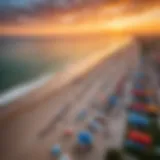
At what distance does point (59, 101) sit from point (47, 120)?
0.07 meters

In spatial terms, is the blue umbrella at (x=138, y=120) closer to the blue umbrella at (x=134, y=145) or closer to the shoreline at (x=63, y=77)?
the blue umbrella at (x=134, y=145)

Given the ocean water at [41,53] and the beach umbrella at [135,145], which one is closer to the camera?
the beach umbrella at [135,145]

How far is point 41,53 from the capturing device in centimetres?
106

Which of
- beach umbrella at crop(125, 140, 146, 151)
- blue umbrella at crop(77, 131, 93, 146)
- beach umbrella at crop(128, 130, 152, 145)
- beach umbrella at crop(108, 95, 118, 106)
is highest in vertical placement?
beach umbrella at crop(108, 95, 118, 106)

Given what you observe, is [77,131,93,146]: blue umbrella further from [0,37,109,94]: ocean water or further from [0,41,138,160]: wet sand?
[0,37,109,94]: ocean water

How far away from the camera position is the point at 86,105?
3.37ft

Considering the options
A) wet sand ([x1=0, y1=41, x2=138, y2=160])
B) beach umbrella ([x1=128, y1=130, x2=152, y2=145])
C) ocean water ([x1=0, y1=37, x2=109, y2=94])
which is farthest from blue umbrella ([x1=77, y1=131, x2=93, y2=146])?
ocean water ([x1=0, y1=37, x2=109, y2=94])

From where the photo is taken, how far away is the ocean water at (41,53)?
105cm

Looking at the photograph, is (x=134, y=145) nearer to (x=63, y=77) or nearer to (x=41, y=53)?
(x=63, y=77)

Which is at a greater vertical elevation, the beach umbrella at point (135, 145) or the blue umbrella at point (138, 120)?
the blue umbrella at point (138, 120)

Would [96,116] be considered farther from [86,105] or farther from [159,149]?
[159,149]

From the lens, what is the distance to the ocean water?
1.05 metres

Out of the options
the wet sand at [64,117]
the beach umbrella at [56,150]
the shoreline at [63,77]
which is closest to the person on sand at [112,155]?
the wet sand at [64,117]

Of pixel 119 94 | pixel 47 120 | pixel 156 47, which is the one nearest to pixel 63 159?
pixel 47 120
